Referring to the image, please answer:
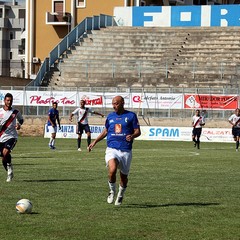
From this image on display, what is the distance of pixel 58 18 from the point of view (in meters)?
77.1

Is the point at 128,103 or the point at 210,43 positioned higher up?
the point at 210,43

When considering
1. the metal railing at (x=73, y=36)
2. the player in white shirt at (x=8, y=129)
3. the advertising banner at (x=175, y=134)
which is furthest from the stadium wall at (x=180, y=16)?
the player in white shirt at (x=8, y=129)

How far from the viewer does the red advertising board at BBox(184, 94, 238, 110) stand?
5219 cm

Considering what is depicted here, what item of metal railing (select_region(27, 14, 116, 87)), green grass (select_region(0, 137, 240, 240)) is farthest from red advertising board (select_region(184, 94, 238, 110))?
green grass (select_region(0, 137, 240, 240))

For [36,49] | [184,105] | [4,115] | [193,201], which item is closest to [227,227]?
[193,201]

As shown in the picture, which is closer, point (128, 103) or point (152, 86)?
point (128, 103)

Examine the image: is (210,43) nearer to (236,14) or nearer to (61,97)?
(236,14)

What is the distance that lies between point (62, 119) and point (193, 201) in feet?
121

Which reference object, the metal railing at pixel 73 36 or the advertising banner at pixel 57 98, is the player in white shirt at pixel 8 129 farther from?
the metal railing at pixel 73 36

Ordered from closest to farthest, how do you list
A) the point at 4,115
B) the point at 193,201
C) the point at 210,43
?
the point at 193,201, the point at 4,115, the point at 210,43

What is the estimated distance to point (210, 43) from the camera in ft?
215

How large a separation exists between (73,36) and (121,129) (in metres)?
53.6

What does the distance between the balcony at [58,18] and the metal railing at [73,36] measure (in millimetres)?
5532

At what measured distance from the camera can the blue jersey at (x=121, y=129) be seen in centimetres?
1628
